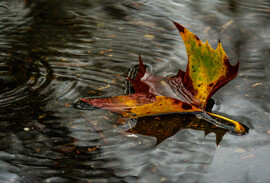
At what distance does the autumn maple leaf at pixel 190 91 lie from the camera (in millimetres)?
1168

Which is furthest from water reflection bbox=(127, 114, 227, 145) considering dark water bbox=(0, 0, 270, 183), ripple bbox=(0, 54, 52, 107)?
ripple bbox=(0, 54, 52, 107)

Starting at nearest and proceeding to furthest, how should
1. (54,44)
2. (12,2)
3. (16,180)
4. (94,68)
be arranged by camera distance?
(16,180) < (94,68) < (54,44) < (12,2)

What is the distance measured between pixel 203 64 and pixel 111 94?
1.46ft

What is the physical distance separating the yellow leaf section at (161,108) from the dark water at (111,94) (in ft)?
0.12

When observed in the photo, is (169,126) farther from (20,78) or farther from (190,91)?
(20,78)

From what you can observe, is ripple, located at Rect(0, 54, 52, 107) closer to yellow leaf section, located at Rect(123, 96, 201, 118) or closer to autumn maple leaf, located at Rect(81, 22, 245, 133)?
autumn maple leaf, located at Rect(81, 22, 245, 133)

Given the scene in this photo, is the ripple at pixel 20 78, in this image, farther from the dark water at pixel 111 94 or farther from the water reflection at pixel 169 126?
the water reflection at pixel 169 126

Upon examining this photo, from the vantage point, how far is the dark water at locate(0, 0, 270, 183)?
1.03 metres

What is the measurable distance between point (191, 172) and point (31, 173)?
52cm

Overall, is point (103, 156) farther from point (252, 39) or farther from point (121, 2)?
point (121, 2)

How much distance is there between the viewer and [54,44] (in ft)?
6.39

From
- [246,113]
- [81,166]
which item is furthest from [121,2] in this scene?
[81,166]

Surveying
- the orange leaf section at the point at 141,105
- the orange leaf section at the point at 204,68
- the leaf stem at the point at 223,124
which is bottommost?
the leaf stem at the point at 223,124

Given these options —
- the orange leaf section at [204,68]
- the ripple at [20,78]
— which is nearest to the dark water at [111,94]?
the ripple at [20,78]
